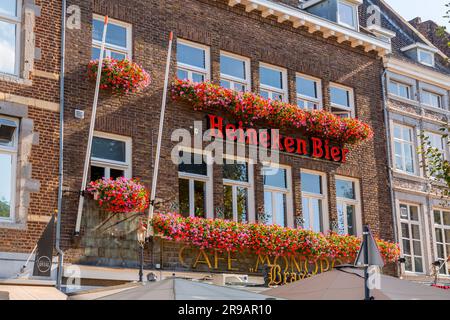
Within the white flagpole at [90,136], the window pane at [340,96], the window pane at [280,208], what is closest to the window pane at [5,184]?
the white flagpole at [90,136]

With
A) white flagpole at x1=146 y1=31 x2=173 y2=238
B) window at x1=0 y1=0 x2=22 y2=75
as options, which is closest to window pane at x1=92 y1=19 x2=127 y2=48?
white flagpole at x1=146 y1=31 x2=173 y2=238

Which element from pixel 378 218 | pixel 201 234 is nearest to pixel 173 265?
pixel 201 234

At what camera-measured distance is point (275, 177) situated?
19.8 m

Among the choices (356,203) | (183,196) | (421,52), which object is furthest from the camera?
(421,52)

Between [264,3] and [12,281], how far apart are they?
10.2 metres

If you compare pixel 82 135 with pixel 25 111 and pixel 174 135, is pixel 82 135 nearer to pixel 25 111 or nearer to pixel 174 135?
pixel 25 111

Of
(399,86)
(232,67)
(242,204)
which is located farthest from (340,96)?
(242,204)

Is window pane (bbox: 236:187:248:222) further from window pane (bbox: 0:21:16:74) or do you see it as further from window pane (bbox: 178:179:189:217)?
window pane (bbox: 0:21:16:74)

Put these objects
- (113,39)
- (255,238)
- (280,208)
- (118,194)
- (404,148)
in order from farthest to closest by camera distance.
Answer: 1. (404,148)
2. (280,208)
3. (255,238)
4. (113,39)
5. (118,194)

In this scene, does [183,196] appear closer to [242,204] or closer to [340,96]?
[242,204]

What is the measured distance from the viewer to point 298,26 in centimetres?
2139

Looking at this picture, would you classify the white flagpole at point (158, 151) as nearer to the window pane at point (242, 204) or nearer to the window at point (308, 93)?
the window pane at point (242, 204)

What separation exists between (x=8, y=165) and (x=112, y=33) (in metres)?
4.24
